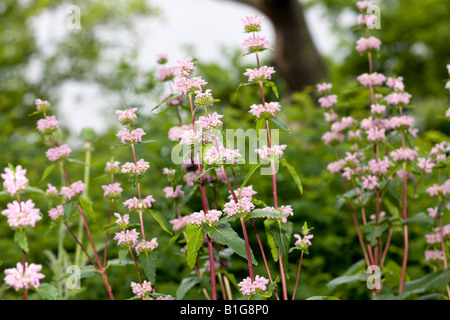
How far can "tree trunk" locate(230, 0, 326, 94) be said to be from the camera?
6.22m

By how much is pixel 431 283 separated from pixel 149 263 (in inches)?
35.3

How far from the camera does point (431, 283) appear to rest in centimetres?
152

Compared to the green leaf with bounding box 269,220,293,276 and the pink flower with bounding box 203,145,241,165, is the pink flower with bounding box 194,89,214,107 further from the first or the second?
the green leaf with bounding box 269,220,293,276

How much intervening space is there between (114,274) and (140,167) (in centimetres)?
128

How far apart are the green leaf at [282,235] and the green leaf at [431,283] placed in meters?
0.53

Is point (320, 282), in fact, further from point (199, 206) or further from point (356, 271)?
point (199, 206)

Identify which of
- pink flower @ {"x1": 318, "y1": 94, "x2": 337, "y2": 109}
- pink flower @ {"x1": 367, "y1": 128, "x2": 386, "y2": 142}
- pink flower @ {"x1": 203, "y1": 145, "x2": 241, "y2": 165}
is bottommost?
pink flower @ {"x1": 203, "y1": 145, "x2": 241, "y2": 165}

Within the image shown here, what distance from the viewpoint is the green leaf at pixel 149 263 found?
1.22m

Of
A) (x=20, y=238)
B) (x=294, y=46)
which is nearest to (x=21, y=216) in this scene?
(x=20, y=238)

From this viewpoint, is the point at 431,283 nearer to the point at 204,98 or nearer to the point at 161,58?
the point at 204,98

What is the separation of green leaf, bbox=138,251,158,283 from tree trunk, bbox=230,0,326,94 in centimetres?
524

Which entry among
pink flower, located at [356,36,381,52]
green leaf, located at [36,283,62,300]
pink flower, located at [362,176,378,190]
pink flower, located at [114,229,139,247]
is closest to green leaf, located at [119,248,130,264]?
pink flower, located at [114,229,139,247]

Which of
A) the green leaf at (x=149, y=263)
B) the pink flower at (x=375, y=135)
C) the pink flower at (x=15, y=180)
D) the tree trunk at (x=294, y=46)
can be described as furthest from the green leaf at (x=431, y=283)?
the tree trunk at (x=294, y=46)

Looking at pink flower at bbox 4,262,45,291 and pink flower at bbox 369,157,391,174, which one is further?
pink flower at bbox 369,157,391,174
